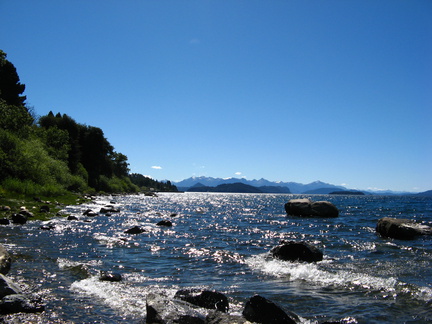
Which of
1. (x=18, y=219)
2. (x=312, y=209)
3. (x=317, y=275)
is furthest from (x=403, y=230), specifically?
(x=18, y=219)

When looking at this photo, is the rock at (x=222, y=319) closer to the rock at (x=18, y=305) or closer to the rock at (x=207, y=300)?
the rock at (x=207, y=300)

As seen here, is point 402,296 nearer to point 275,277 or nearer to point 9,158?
point 275,277

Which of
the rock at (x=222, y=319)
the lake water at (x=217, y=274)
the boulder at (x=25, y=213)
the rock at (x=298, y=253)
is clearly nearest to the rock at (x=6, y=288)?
the lake water at (x=217, y=274)

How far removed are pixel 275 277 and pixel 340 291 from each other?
2.62 m

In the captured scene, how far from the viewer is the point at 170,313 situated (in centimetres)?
717

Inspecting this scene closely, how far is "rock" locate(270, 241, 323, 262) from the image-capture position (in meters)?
14.9

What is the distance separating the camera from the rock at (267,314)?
7309 millimetres

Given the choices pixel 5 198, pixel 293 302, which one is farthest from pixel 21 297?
pixel 5 198

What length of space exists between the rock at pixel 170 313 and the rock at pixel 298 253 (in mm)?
8721

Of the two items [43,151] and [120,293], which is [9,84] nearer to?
[43,151]

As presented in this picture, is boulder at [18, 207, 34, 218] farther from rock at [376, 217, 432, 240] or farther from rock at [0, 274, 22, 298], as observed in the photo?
rock at [376, 217, 432, 240]

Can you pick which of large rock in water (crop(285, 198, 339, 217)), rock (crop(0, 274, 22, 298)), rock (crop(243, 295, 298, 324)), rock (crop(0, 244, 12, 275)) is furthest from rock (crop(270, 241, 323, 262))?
large rock in water (crop(285, 198, 339, 217))

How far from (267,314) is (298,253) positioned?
8.36 meters

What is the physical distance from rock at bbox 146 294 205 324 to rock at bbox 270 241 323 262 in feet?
28.6
